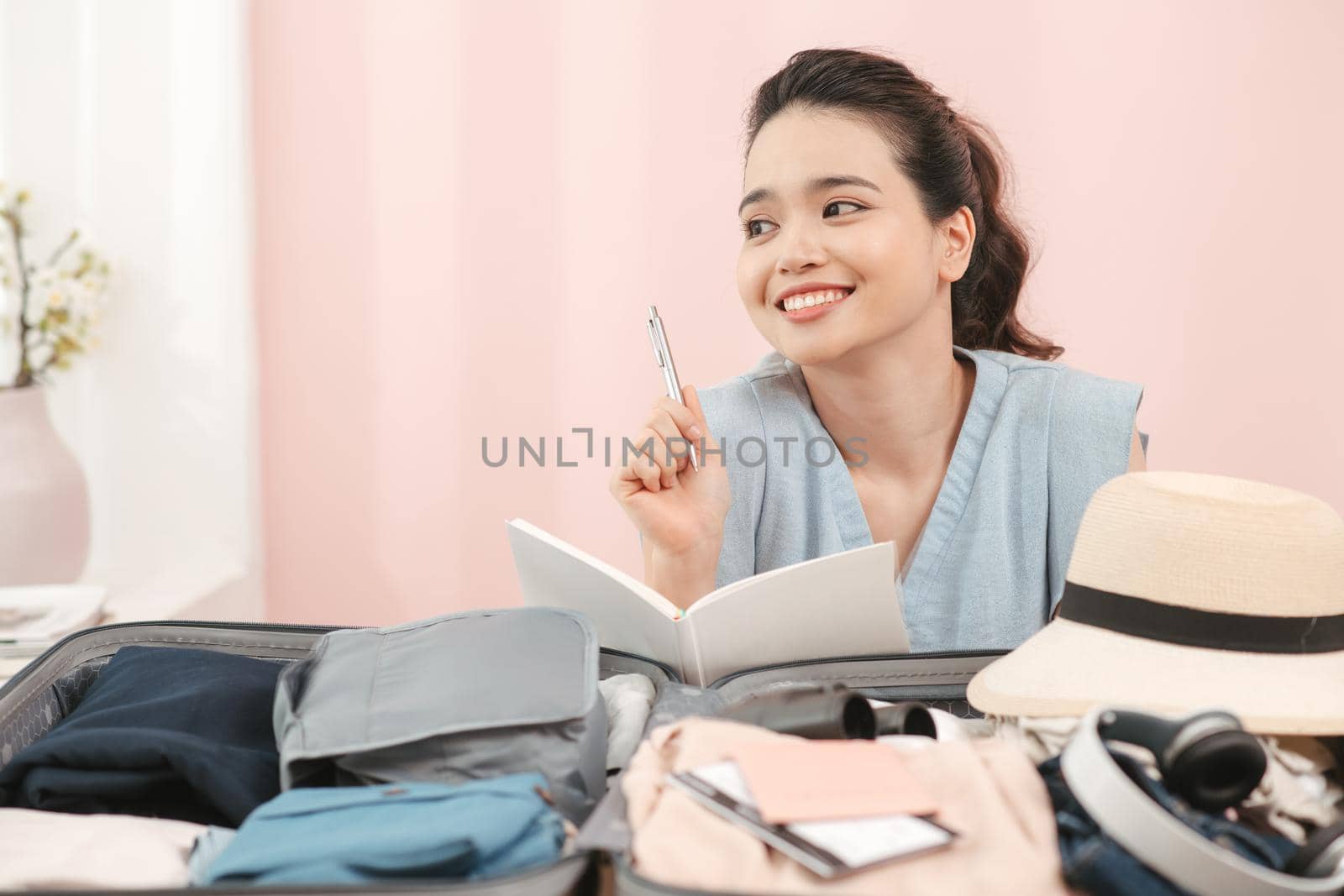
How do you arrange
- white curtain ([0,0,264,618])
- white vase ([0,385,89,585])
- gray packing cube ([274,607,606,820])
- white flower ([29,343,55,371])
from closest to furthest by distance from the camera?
gray packing cube ([274,607,606,820]) → white vase ([0,385,89,585]) → white flower ([29,343,55,371]) → white curtain ([0,0,264,618])

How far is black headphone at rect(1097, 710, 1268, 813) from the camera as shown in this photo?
535mm

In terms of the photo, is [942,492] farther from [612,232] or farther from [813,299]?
[612,232]

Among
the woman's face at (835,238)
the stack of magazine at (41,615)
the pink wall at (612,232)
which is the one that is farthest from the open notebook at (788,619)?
the pink wall at (612,232)

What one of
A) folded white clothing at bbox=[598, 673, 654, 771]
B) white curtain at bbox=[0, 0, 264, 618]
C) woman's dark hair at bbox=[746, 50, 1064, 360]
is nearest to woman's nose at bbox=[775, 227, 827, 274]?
woman's dark hair at bbox=[746, 50, 1064, 360]

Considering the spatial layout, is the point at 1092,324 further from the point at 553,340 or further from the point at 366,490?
the point at 366,490

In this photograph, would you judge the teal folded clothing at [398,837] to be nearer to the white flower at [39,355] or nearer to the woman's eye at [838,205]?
the woman's eye at [838,205]

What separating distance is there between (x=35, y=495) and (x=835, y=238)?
1.44 metres

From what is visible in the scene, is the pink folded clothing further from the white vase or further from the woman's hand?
the white vase

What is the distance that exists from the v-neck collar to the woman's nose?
0.23 m

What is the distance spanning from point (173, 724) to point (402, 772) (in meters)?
0.16

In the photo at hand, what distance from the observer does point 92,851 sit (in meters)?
0.57

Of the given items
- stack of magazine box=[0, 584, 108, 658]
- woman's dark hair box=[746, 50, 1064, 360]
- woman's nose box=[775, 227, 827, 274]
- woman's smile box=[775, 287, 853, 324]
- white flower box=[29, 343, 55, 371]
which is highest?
woman's dark hair box=[746, 50, 1064, 360]

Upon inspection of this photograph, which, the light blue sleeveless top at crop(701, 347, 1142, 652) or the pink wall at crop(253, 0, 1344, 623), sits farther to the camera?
the pink wall at crop(253, 0, 1344, 623)

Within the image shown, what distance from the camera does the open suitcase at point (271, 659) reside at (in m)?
0.77
